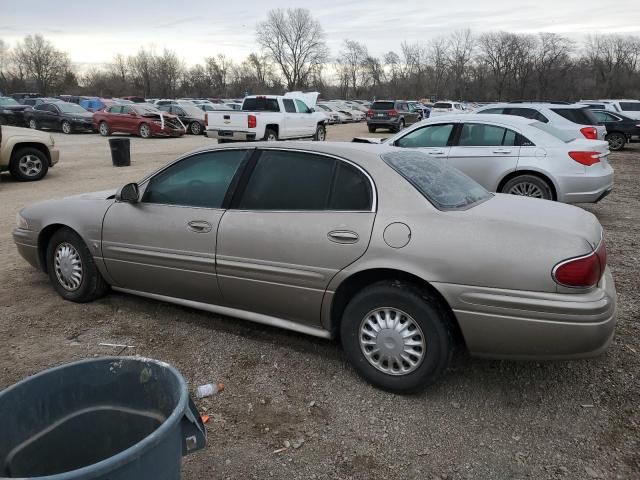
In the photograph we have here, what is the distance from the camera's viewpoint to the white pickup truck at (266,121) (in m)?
17.0

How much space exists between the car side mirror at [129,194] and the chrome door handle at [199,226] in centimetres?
64

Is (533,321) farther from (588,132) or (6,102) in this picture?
(6,102)

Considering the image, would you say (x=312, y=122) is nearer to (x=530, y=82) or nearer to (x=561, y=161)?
(x=561, y=161)

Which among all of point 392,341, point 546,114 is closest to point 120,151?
point 546,114

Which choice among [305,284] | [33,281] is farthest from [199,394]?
[33,281]

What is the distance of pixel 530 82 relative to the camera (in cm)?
8325

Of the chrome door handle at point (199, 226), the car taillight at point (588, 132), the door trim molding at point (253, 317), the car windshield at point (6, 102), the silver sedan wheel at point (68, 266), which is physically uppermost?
the car windshield at point (6, 102)

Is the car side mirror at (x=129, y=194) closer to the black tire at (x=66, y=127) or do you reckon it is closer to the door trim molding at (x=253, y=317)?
the door trim molding at (x=253, y=317)

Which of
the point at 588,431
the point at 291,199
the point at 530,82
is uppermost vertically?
the point at 530,82

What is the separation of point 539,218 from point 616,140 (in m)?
20.1

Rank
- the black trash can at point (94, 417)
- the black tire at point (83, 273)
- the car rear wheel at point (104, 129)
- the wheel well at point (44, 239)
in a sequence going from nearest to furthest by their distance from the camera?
the black trash can at point (94, 417)
the black tire at point (83, 273)
the wheel well at point (44, 239)
the car rear wheel at point (104, 129)

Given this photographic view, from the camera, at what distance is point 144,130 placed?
23984mm

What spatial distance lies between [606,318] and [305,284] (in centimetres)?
173

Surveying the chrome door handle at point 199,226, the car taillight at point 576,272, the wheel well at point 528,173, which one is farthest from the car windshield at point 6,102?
the car taillight at point 576,272
